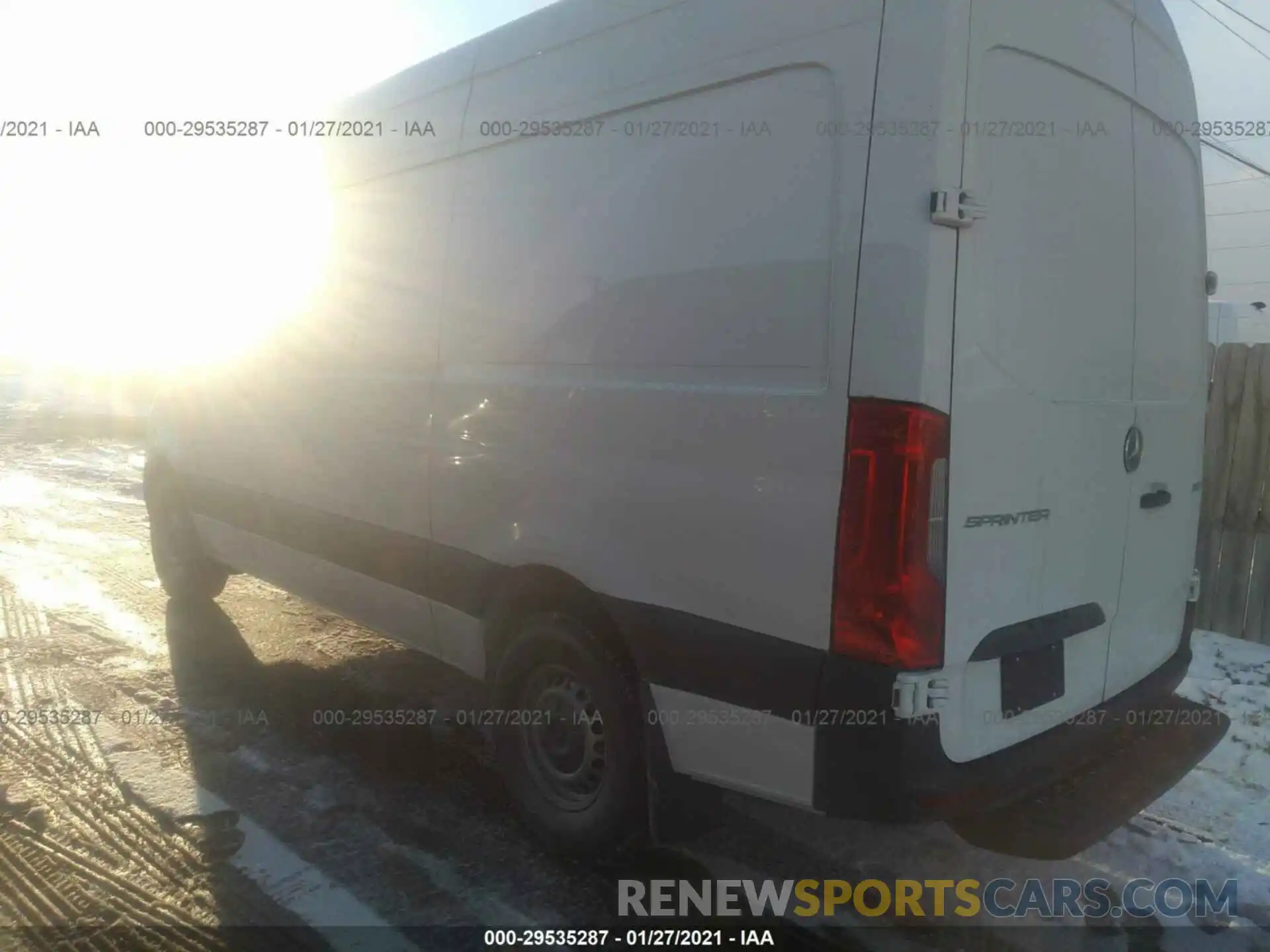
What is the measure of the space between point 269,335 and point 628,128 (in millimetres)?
2603

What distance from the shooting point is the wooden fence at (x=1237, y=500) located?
19.2 ft

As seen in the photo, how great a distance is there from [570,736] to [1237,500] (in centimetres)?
481

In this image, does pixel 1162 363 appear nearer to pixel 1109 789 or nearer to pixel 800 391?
pixel 1109 789

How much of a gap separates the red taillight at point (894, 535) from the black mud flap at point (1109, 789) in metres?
0.69

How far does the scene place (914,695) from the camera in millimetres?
2381

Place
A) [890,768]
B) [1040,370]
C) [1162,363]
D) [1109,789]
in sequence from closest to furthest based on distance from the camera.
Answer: [890,768] → [1040,370] → [1109,789] → [1162,363]

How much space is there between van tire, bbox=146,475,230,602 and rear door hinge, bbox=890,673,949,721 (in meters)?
4.82

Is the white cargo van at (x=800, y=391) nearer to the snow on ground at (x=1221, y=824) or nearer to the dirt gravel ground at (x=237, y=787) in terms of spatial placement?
the dirt gravel ground at (x=237, y=787)

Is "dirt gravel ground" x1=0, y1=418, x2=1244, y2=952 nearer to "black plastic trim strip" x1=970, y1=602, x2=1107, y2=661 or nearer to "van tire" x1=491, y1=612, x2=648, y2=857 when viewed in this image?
"van tire" x1=491, y1=612, x2=648, y2=857

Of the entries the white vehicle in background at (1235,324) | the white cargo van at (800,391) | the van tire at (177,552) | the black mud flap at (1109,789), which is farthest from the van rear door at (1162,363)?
the white vehicle in background at (1235,324)

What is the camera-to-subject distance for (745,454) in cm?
259

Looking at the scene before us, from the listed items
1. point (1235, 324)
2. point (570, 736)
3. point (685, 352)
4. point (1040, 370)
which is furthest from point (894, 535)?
point (1235, 324)

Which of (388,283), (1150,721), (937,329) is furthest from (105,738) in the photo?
(1150,721)

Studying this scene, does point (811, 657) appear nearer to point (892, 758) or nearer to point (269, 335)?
point (892, 758)
